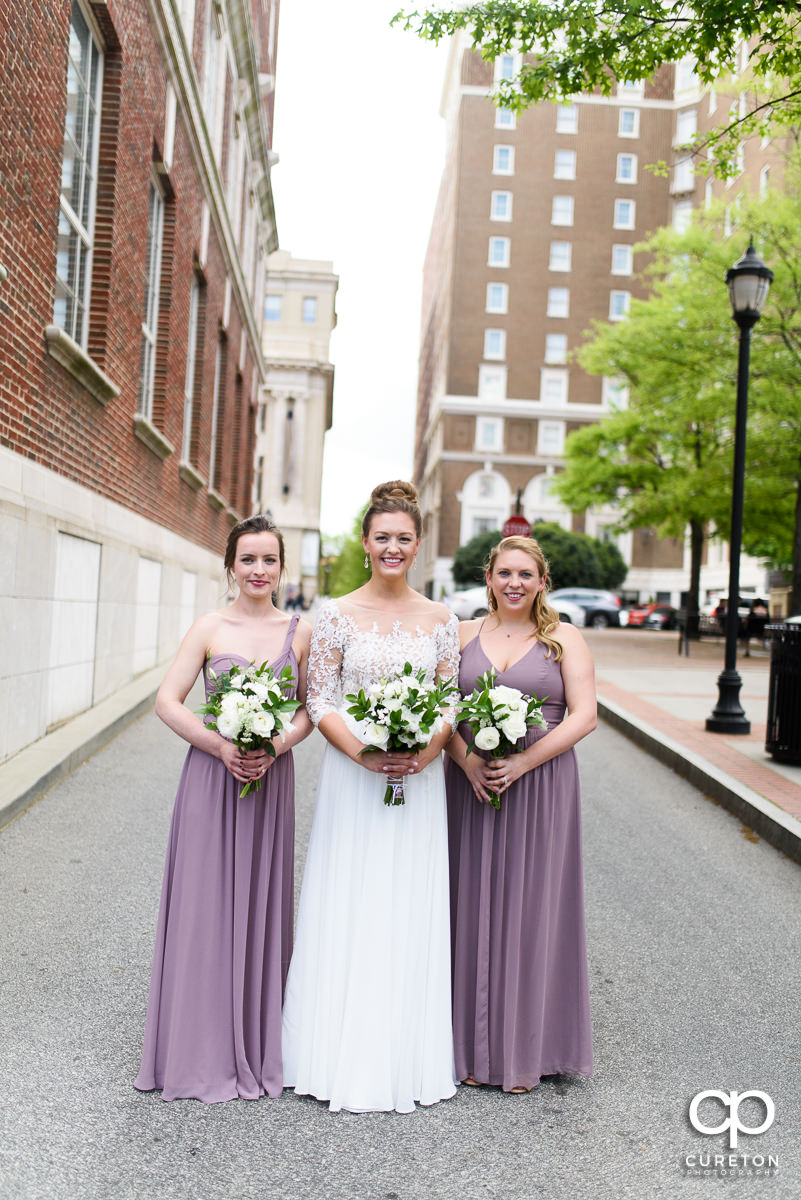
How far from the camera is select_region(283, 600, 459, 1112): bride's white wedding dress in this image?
12.0 ft

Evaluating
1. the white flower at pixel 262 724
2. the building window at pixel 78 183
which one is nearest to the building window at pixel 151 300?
the building window at pixel 78 183

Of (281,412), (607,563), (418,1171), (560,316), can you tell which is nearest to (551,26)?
(418,1171)

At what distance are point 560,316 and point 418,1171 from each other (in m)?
68.2

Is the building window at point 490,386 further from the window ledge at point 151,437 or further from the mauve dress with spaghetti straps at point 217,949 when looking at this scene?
the mauve dress with spaghetti straps at point 217,949

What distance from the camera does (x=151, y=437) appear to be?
13.5 meters

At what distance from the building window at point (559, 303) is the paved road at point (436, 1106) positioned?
64.1 meters

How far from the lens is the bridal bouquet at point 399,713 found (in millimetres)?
3480

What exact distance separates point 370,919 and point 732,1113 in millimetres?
1371

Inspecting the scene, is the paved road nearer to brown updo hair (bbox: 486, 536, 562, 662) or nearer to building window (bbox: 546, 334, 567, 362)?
brown updo hair (bbox: 486, 536, 562, 662)

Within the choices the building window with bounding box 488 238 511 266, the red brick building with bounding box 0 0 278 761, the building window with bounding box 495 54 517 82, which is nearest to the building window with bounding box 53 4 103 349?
the red brick building with bounding box 0 0 278 761

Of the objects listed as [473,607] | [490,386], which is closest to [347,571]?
[490,386]

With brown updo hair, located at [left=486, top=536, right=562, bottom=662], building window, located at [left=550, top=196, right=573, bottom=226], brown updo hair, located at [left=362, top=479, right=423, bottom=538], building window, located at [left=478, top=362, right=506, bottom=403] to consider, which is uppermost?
building window, located at [left=550, top=196, right=573, bottom=226]

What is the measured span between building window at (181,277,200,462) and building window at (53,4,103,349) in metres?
6.37

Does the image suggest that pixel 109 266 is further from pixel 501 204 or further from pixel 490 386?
pixel 501 204
